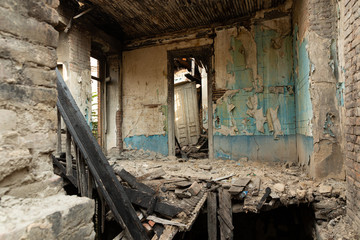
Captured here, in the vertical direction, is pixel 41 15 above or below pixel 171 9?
below

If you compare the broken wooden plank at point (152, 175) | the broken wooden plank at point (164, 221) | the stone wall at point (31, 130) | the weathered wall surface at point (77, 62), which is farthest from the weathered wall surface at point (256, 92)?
the stone wall at point (31, 130)

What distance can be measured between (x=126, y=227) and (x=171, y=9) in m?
4.87

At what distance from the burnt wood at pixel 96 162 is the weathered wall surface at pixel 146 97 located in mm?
3967

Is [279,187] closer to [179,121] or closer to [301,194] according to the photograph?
[301,194]

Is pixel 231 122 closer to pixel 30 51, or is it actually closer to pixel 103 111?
pixel 103 111

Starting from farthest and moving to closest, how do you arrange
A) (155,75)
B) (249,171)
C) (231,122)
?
(155,75)
(231,122)
(249,171)

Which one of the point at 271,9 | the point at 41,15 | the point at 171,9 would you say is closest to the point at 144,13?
the point at 171,9

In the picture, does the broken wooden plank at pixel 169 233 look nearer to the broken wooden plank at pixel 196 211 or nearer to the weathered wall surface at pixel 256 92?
the broken wooden plank at pixel 196 211

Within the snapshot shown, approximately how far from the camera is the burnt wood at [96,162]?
2246 mm

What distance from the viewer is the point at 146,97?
673cm

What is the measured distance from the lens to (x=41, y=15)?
1395 mm

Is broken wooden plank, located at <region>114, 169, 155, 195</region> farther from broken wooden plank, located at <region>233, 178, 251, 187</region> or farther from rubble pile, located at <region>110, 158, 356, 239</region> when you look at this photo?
broken wooden plank, located at <region>233, 178, 251, 187</region>

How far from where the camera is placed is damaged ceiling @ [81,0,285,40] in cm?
509

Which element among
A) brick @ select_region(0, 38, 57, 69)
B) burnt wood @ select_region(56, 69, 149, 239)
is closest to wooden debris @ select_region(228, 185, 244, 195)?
burnt wood @ select_region(56, 69, 149, 239)
